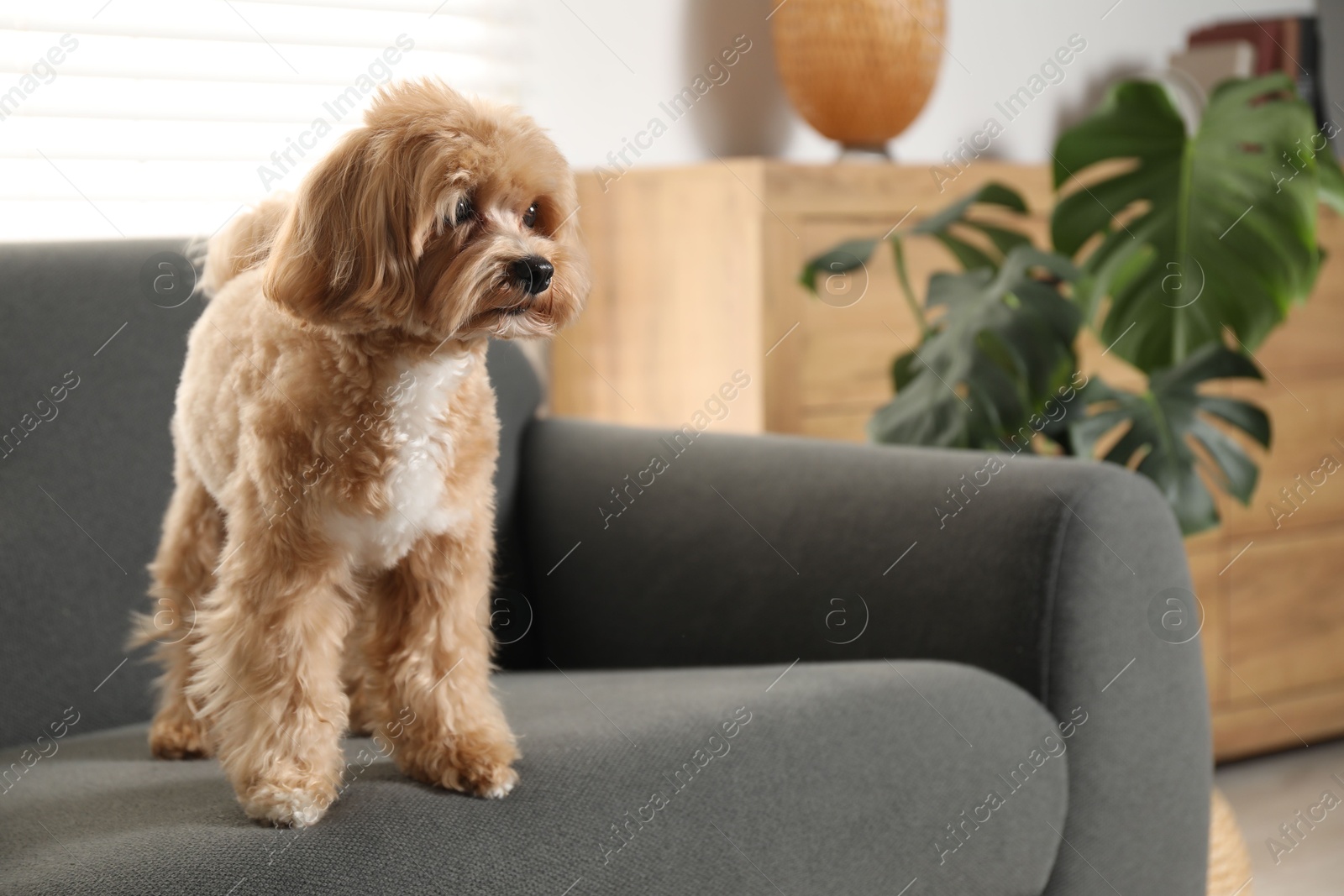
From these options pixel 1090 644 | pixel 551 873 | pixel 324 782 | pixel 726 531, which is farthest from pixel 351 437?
pixel 1090 644

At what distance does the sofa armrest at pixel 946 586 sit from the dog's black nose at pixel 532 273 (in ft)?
2.28

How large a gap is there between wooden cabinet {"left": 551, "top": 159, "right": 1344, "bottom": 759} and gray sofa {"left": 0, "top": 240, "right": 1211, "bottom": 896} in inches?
23.5

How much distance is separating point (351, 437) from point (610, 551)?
786 millimetres

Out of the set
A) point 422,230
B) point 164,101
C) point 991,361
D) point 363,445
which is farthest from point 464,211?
point 164,101

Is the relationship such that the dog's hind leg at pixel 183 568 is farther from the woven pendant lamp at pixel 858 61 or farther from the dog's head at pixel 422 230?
the woven pendant lamp at pixel 858 61

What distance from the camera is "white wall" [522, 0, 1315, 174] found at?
2559mm

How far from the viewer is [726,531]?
5.39ft

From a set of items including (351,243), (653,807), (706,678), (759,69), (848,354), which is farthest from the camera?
(759,69)

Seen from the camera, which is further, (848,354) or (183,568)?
(848,354)

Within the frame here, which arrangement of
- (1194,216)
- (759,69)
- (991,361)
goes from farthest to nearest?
(759,69)
(1194,216)
(991,361)

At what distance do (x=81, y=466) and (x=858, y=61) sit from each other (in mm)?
1622

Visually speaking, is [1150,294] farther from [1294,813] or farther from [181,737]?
[181,737]

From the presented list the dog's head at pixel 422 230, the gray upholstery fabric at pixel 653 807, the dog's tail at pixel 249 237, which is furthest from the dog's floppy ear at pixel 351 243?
the gray upholstery fabric at pixel 653 807

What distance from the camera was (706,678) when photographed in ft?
4.75
